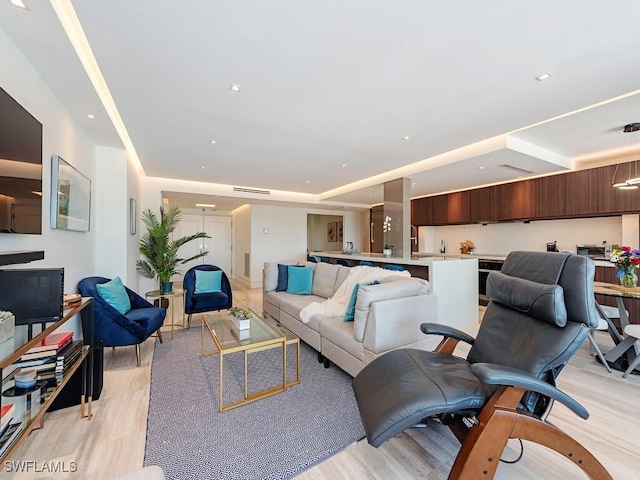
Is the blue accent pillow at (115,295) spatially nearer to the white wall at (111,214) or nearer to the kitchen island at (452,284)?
the white wall at (111,214)

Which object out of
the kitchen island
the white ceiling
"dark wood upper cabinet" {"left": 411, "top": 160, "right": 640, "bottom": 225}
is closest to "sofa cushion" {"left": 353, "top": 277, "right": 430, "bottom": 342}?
the kitchen island

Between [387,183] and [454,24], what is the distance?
3.72 m

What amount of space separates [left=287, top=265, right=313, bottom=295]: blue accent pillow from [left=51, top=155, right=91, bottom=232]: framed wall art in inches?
96.0

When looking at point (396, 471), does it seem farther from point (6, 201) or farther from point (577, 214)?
point (577, 214)

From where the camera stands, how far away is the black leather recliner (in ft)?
3.96

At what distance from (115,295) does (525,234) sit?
6.67 m

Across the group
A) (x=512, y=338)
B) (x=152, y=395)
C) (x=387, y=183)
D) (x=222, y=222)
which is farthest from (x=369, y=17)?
(x=222, y=222)

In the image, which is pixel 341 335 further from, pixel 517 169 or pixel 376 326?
pixel 517 169

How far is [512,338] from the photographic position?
163 centimetres

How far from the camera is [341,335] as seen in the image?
7.84ft

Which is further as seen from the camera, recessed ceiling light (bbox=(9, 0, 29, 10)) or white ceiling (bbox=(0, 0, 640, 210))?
white ceiling (bbox=(0, 0, 640, 210))

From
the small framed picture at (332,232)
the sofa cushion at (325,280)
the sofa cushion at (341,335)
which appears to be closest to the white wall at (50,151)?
the sofa cushion at (341,335)

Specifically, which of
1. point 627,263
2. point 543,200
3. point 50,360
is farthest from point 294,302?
point 543,200

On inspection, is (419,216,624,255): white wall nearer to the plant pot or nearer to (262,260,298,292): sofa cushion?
the plant pot
